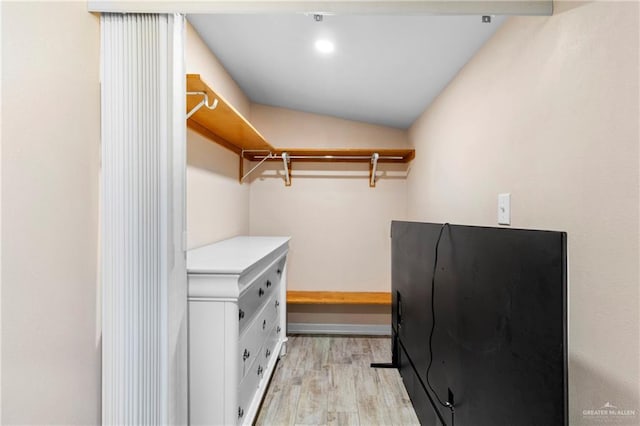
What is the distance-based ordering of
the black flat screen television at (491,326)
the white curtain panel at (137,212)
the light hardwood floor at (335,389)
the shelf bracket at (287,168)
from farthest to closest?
the shelf bracket at (287,168) < the light hardwood floor at (335,389) < the white curtain panel at (137,212) < the black flat screen television at (491,326)

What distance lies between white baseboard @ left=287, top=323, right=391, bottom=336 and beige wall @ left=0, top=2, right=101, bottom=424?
214cm

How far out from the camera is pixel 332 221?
316cm

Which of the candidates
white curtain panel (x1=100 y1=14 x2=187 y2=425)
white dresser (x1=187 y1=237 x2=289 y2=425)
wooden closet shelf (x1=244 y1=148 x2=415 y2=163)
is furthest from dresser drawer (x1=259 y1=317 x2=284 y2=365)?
wooden closet shelf (x1=244 y1=148 x2=415 y2=163)

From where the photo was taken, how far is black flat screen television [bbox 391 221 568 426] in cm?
69

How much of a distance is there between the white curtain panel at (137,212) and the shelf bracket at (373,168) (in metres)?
2.00

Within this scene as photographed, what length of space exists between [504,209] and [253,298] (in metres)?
1.23

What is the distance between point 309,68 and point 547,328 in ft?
6.26

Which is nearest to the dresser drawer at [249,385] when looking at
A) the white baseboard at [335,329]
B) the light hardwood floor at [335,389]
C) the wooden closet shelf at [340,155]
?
the light hardwood floor at [335,389]

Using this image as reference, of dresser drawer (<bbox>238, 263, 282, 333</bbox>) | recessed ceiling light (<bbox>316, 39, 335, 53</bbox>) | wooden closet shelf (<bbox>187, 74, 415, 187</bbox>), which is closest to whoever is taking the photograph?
dresser drawer (<bbox>238, 263, 282, 333</bbox>)

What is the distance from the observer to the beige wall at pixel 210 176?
189cm

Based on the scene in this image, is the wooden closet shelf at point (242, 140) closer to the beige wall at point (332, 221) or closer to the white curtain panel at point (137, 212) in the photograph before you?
the beige wall at point (332, 221)

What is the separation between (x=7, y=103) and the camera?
0.80 metres

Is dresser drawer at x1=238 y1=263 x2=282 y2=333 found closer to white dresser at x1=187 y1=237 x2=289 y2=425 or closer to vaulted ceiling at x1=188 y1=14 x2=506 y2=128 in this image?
white dresser at x1=187 y1=237 x2=289 y2=425

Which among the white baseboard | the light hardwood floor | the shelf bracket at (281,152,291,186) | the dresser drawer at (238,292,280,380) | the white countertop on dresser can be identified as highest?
the shelf bracket at (281,152,291,186)
